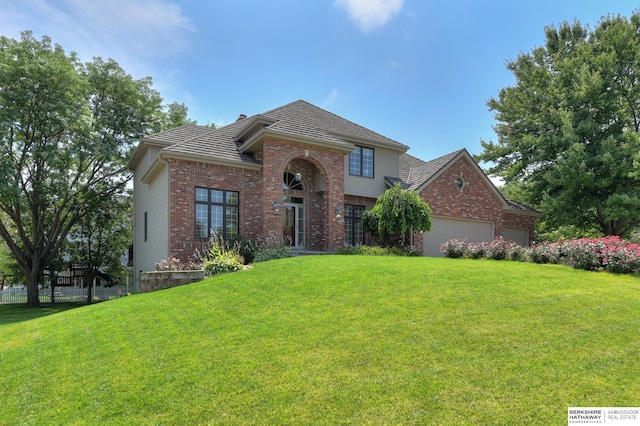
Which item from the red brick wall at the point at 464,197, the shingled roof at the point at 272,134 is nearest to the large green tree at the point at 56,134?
the shingled roof at the point at 272,134

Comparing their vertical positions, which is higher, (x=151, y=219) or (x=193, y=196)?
(x=193, y=196)

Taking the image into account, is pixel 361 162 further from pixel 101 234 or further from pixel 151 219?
pixel 101 234

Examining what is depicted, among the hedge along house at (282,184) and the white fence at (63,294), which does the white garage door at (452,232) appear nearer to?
the hedge along house at (282,184)

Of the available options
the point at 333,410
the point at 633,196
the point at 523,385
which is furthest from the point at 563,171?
the point at 333,410

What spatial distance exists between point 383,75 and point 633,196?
1202 cm

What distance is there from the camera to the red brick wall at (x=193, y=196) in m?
14.6

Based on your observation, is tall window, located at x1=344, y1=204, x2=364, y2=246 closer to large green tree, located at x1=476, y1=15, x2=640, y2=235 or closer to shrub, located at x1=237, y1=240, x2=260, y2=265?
shrub, located at x1=237, y1=240, x2=260, y2=265

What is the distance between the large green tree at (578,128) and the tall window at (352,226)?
926 centimetres

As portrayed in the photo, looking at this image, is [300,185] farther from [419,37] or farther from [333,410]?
[333,410]

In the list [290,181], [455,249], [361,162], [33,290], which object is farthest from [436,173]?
[33,290]

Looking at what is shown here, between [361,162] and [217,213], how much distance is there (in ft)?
25.1

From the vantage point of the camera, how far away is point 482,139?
2498cm

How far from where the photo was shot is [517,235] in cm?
2298

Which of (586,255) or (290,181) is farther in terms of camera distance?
(290,181)
